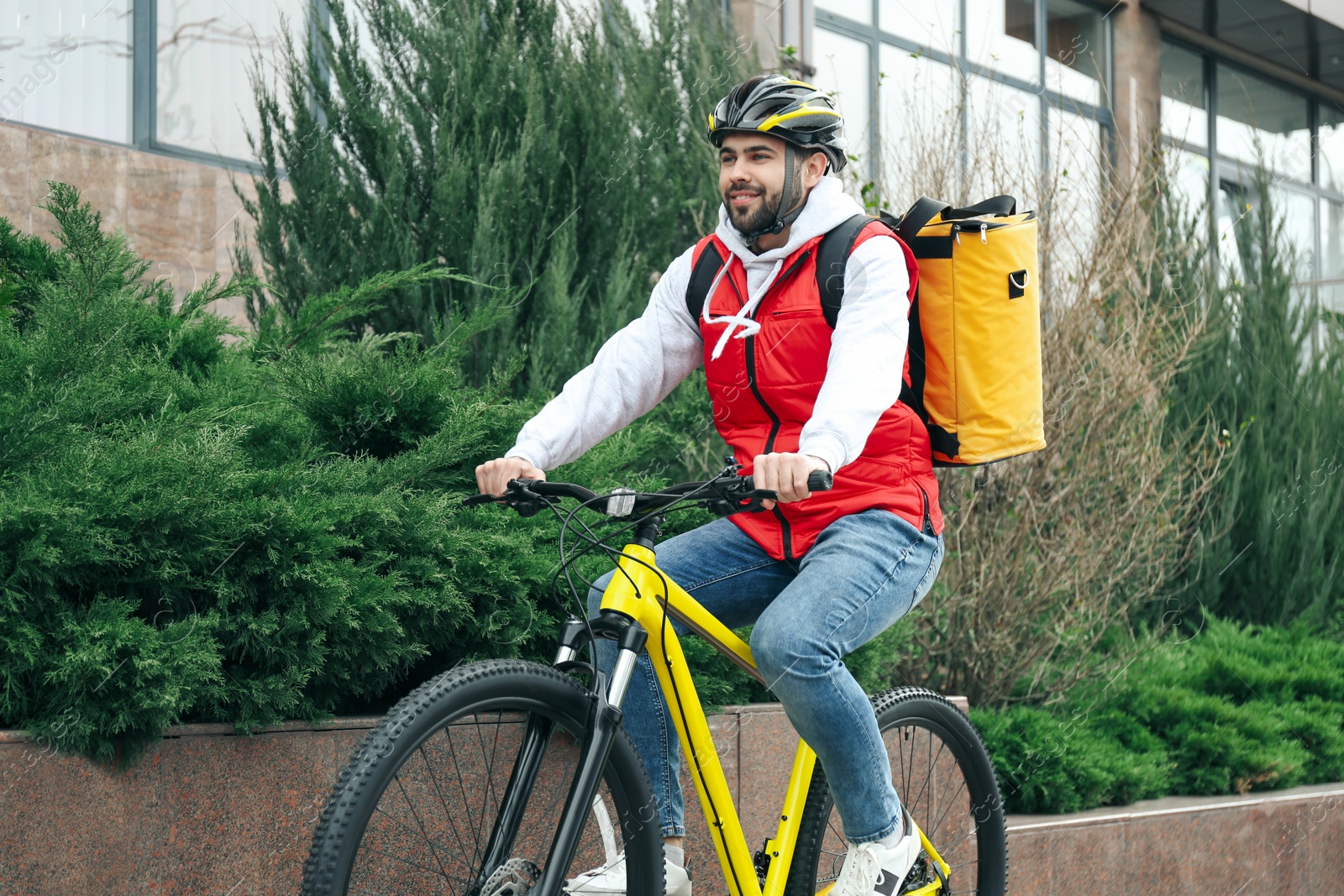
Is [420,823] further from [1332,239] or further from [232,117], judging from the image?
[1332,239]

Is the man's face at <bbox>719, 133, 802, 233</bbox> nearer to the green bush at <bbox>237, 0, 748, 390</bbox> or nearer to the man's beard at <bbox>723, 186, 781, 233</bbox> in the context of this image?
the man's beard at <bbox>723, 186, 781, 233</bbox>

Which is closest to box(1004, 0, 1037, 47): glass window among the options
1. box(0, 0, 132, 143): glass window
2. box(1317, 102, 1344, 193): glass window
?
box(1317, 102, 1344, 193): glass window

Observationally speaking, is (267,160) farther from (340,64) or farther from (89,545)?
(89,545)

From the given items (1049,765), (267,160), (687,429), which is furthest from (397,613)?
(267,160)

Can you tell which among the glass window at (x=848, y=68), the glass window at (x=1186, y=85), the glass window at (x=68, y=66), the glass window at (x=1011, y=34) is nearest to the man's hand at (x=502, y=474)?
the glass window at (x=68, y=66)

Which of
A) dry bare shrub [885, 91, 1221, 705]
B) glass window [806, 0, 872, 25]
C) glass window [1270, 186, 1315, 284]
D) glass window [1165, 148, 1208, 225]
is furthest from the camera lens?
glass window [806, 0, 872, 25]

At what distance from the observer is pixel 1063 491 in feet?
18.9

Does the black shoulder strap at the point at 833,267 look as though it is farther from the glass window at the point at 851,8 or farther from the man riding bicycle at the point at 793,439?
the glass window at the point at 851,8

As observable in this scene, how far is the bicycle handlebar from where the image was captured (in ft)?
8.02

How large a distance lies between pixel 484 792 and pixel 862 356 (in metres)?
1.17

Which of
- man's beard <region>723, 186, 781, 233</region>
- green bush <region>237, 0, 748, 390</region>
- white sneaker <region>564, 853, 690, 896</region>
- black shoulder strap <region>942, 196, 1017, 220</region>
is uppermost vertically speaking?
green bush <region>237, 0, 748, 390</region>

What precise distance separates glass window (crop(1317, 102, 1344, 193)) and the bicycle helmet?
Answer: 35.6 ft

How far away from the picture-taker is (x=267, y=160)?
239 inches

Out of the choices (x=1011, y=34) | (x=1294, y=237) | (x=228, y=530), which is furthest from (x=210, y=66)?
(x=1011, y=34)
